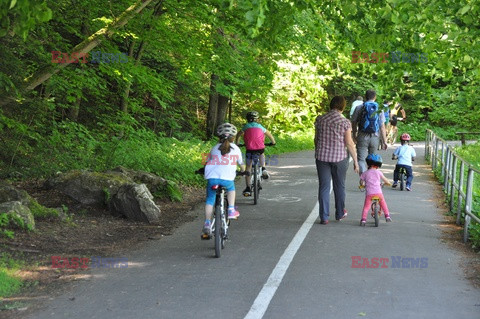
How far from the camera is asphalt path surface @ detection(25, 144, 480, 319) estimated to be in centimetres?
690

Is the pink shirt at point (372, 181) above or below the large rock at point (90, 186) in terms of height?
above

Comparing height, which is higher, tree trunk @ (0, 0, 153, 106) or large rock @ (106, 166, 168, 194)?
tree trunk @ (0, 0, 153, 106)

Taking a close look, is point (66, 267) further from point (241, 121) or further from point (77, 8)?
point (241, 121)

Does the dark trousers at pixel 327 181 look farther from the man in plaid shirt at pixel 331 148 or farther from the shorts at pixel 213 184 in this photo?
the shorts at pixel 213 184

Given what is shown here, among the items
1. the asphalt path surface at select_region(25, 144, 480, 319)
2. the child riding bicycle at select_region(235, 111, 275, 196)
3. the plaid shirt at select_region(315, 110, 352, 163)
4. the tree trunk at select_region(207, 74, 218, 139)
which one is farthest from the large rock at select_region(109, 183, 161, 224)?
the tree trunk at select_region(207, 74, 218, 139)

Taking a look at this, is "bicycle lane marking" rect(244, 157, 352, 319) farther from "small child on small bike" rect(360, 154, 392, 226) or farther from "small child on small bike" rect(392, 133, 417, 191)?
"small child on small bike" rect(392, 133, 417, 191)

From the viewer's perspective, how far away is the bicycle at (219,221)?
30.2 feet

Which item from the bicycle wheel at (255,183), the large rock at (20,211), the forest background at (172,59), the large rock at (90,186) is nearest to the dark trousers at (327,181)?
the forest background at (172,59)

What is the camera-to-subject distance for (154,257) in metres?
9.45

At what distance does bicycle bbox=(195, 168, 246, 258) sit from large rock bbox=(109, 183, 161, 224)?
9.25 ft

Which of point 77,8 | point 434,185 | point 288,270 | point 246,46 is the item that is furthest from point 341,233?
point 246,46

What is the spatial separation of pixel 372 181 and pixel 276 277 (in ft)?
14.1

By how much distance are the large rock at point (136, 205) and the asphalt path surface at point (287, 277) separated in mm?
831

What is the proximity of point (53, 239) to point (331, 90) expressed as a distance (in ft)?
121
